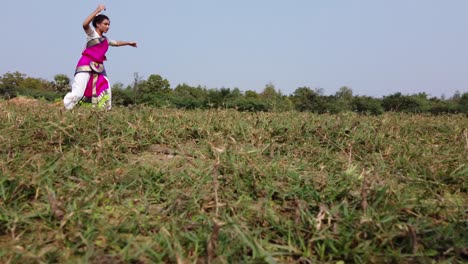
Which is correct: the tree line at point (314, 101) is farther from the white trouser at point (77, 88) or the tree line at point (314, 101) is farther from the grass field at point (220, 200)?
the grass field at point (220, 200)

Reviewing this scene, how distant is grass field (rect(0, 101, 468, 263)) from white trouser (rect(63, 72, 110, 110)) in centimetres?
205

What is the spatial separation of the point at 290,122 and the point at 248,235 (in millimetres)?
1957

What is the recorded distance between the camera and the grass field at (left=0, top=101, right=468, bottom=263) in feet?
3.90

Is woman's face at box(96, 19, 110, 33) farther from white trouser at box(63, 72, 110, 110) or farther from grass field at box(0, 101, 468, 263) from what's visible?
grass field at box(0, 101, 468, 263)

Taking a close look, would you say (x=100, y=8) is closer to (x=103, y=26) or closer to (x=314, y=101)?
(x=103, y=26)

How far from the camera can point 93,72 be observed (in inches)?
184

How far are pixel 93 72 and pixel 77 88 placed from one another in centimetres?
29

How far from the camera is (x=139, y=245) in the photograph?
3.99 feet

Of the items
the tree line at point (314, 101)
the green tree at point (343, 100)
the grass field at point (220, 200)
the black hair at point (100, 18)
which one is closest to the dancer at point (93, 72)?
the black hair at point (100, 18)

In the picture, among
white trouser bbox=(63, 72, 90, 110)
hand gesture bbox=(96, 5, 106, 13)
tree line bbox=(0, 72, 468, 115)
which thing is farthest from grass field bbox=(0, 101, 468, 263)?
tree line bbox=(0, 72, 468, 115)

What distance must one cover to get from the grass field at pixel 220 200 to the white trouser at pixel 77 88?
6.72ft

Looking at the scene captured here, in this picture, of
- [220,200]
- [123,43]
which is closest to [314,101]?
[123,43]

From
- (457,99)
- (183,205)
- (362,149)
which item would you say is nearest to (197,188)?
(183,205)

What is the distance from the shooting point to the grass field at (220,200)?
3.90 feet
